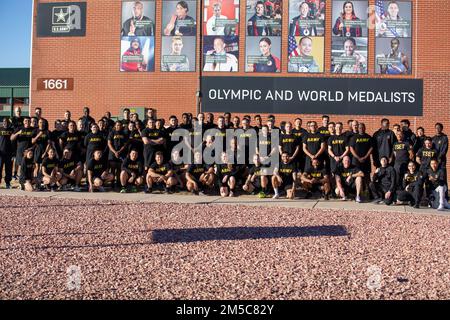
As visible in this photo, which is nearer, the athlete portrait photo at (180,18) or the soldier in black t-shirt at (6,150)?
the soldier in black t-shirt at (6,150)

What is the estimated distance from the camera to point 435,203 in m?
11.3

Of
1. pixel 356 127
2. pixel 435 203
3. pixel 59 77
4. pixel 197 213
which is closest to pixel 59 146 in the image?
pixel 59 77

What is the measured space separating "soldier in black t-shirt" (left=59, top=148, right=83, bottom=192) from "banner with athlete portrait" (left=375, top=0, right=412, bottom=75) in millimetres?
9458

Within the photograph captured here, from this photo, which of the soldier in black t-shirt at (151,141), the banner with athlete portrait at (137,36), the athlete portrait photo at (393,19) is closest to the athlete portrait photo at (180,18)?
the banner with athlete portrait at (137,36)

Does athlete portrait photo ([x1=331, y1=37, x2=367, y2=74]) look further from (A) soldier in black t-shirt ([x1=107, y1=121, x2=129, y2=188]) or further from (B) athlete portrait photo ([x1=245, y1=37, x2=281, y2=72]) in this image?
(A) soldier in black t-shirt ([x1=107, y1=121, x2=129, y2=188])

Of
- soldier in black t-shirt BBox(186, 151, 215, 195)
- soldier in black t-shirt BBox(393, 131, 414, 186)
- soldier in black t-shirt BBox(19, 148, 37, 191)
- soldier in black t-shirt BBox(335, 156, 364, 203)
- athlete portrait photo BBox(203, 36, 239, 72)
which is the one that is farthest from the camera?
athlete portrait photo BBox(203, 36, 239, 72)

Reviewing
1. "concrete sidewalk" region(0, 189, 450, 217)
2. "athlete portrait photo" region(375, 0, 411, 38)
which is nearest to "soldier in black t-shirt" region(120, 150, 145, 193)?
"concrete sidewalk" region(0, 189, 450, 217)

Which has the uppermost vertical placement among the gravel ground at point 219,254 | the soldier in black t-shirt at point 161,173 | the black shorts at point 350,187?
the soldier in black t-shirt at point 161,173

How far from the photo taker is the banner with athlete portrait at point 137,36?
17125 millimetres

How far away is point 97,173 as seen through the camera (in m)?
13.4

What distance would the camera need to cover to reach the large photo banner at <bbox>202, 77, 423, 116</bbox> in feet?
52.0

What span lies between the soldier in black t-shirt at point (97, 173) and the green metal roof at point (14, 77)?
2848 cm

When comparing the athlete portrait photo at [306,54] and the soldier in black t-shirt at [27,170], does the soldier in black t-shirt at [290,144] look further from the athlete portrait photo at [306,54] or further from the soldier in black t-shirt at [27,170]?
the soldier in black t-shirt at [27,170]

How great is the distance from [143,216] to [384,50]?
10.2 metres
